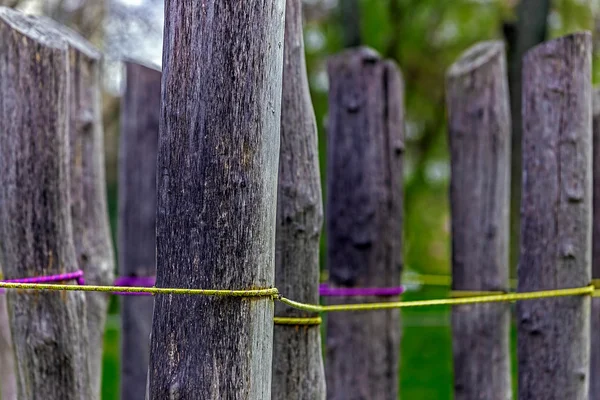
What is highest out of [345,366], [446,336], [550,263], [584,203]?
[584,203]

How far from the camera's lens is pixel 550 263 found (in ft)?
10.3

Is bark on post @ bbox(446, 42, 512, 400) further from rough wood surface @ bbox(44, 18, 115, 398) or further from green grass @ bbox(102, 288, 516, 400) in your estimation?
green grass @ bbox(102, 288, 516, 400)

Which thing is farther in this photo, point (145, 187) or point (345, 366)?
point (145, 187)

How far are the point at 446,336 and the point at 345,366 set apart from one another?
5.81 m

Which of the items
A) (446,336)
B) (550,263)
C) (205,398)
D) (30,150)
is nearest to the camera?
(205,398)

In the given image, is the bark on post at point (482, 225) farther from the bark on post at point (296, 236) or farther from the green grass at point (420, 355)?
the green grass at point (420, 355)

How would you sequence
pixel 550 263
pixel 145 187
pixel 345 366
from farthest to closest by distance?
1. pixel 145 187
2. pixel 345 366
3. pixel 550 263

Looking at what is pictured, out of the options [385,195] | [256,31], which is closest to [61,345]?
[256,31]

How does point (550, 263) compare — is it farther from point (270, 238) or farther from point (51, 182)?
point (51, 182)

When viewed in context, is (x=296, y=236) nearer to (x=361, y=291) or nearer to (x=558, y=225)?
(x=361, y=291)

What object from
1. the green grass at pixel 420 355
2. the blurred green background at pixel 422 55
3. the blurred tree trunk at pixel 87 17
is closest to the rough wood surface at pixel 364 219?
the green grass at pixel 420 355

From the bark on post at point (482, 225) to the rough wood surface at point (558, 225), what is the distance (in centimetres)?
34


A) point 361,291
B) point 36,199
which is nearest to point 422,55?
point 361,291

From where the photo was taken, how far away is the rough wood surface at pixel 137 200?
447 cm
